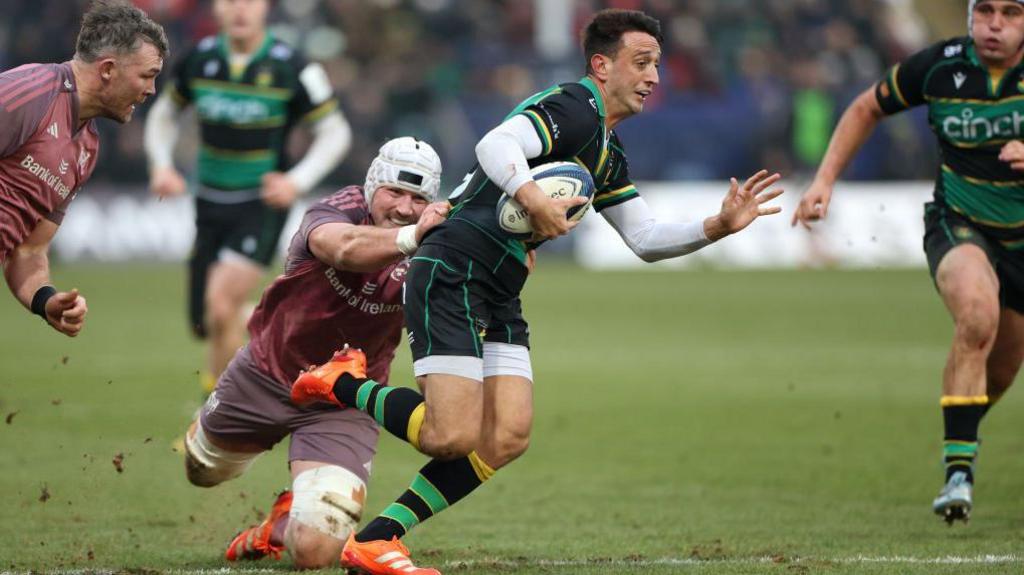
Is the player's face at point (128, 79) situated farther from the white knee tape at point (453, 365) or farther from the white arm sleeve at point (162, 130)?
the white arm sleeve at point (162, 130)

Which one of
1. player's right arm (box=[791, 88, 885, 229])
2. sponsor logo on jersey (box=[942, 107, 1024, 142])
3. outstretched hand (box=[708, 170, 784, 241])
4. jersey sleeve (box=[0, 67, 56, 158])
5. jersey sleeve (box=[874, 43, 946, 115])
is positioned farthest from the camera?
player's right arm (box=[791, 88, 885, 229])

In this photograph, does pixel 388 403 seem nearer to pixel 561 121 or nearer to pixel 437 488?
pixel 437 488

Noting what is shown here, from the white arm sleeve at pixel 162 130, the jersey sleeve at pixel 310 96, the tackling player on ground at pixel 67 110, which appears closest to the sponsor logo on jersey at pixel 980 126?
the tackling player on ground at pixel 67 110

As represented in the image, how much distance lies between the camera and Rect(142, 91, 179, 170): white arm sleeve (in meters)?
11.3

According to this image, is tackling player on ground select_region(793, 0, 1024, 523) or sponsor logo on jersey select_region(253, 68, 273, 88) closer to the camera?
tackling player on ground select_region(793, 0, 1024, 523)

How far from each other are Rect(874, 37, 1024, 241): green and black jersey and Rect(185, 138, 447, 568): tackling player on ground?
9.66 ft

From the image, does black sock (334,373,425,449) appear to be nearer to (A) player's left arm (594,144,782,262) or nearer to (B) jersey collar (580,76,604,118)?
(A) player's left arm (594,144,782,262)

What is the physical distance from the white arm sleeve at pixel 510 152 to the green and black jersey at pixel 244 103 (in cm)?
547

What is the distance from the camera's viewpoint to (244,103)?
11414 millimetres

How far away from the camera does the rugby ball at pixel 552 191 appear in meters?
6.29

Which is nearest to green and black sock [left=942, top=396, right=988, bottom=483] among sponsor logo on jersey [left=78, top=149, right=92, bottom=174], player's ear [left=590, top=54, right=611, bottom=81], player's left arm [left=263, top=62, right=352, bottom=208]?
player's ear [left=590, top=54, right=611, bottom=81]

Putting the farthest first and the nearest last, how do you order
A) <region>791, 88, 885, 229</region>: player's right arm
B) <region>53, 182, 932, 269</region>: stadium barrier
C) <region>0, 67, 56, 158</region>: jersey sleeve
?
<region>53, 182, 932, 269</region>: stadium barrier
<region>791, 88, 885, 229</region>: player's right arm
<region>0, 67, 56, 158</region>: jersey sleeve

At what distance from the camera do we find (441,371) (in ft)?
20.8

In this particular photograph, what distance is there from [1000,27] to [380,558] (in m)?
4.29
